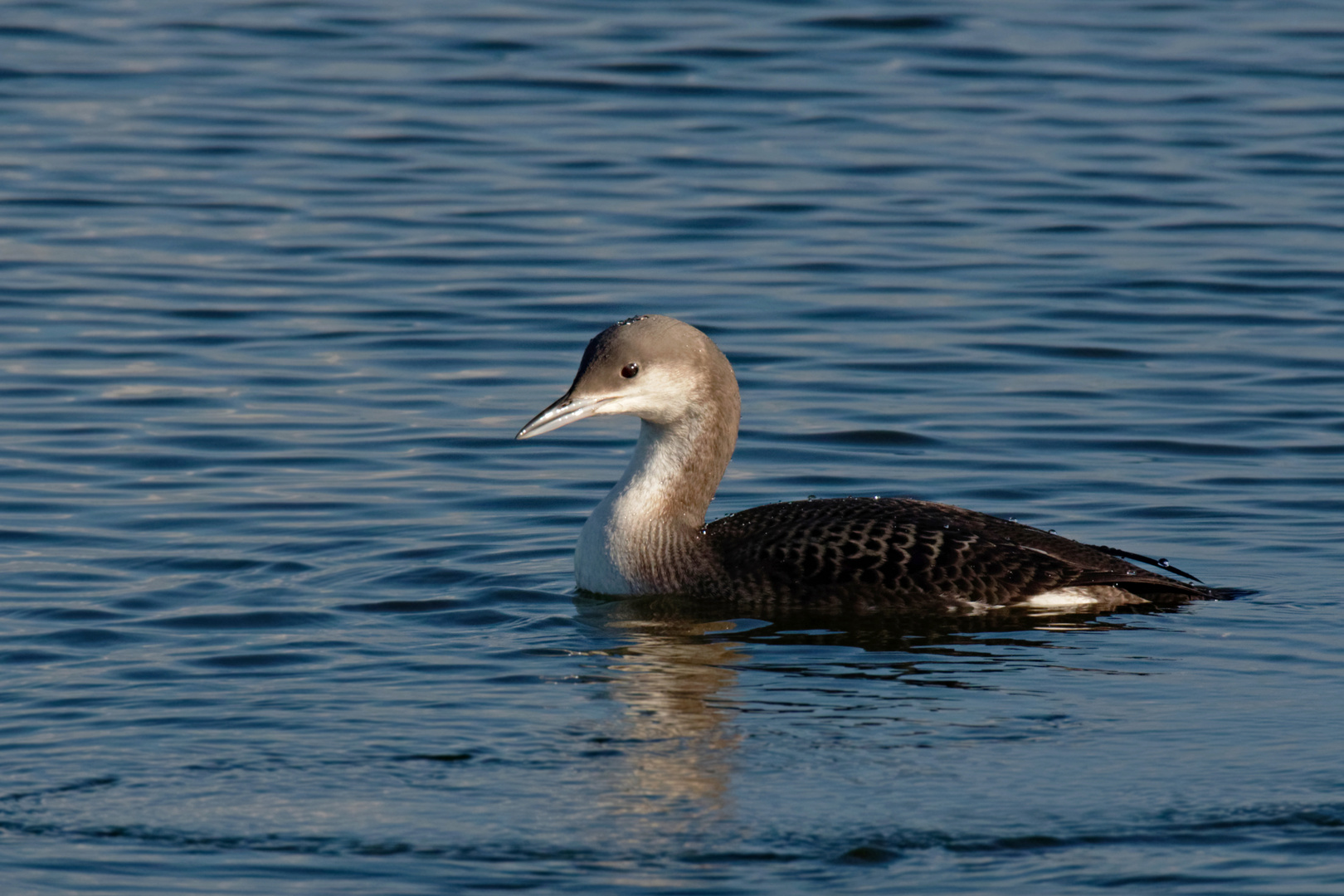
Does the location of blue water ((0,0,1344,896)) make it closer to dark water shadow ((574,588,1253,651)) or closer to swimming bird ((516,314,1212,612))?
dark water shadow ((574,588,1253,651))

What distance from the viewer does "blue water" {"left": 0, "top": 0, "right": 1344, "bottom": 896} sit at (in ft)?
19.7

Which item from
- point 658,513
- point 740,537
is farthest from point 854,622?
point 658,513

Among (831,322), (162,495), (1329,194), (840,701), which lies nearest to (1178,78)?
(1329,194)

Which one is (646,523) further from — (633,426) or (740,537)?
(633,426)

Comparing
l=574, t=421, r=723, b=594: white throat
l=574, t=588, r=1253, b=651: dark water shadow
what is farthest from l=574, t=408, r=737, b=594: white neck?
l=574, t=588, r=1253, b=651: dark water shadow

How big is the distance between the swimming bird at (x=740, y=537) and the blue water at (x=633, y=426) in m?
0.15

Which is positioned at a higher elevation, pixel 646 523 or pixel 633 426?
pixel 646 523

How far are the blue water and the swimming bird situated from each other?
0.15 meters

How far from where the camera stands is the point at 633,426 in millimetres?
11719

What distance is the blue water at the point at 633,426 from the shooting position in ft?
19.7

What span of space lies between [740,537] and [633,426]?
136 inches

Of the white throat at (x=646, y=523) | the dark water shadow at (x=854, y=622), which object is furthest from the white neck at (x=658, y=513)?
the dark water shadow at (x=854, y=622)

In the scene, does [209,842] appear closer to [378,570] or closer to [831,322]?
[378,570]

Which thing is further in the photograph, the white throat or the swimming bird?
the white throat
